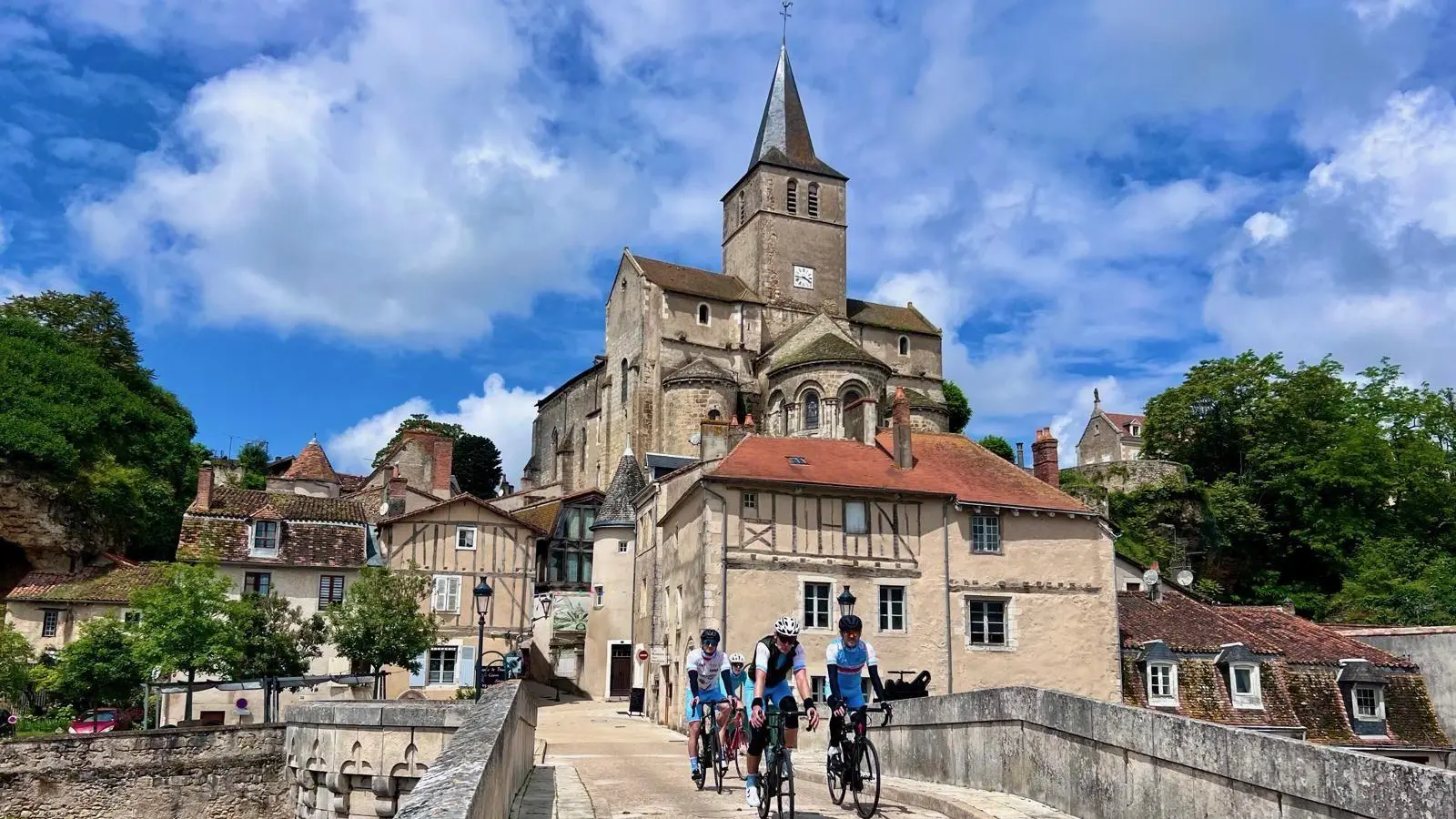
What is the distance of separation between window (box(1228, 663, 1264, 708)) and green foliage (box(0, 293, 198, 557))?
34.2 m

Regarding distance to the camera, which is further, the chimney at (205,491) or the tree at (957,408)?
the tree at (957,408)

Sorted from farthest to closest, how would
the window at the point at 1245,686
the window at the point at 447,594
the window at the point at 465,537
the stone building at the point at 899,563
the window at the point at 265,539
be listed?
the window at the point at 465,537 < the window at the point at 447,594 < the window at the point at 265,539 < the window at the point at 1245,686 < the stone building at the point at 899,563

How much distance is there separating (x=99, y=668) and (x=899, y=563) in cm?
1910

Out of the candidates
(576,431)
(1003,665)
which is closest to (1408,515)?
(1003,665)

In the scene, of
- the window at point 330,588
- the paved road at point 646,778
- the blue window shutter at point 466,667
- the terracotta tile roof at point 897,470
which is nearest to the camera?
the paved road at point 646,778

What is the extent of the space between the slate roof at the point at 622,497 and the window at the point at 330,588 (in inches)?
330

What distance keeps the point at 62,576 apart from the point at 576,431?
3163 centimetres

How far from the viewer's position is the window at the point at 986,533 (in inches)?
1083

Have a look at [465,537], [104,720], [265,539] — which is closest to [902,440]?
[465,537]

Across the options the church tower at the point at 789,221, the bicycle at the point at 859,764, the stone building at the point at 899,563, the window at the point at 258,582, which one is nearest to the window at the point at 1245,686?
the stone building at the point at 899,563

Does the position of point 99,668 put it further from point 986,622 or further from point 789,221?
point 789,221

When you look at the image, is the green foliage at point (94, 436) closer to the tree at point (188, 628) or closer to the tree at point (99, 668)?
the tree at point (99, 668)

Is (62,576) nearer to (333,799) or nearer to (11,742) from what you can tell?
(11,742)

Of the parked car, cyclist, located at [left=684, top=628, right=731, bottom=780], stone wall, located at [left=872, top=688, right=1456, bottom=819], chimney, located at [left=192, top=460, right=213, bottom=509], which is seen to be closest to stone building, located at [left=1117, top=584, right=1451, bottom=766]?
stone wall, located at [left=872, top=688, right=1456, bottom=819]
